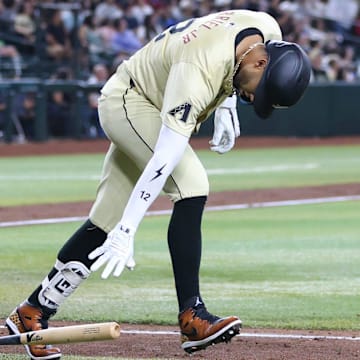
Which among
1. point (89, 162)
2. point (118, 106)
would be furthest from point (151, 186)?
point (89, 162)

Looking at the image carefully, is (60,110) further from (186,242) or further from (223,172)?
(186,242)

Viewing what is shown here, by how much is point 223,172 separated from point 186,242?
1321cm

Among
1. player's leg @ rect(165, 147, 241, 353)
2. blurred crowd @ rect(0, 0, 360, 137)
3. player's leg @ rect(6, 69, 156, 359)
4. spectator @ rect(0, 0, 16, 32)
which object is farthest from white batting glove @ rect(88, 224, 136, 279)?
spectator @ rect(0, 0, 16, 32)

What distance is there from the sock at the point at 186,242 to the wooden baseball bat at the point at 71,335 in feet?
2.14

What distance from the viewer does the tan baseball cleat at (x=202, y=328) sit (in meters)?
5.50

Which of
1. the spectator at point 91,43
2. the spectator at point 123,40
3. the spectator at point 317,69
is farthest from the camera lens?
the spectator at point 317,69

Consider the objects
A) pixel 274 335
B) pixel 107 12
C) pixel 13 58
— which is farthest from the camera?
pixel 107 12

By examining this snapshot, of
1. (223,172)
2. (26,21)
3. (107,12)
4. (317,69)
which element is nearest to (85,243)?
(223,172)

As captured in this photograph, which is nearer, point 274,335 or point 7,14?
point 274,335

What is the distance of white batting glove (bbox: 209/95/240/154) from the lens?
19.4 ft

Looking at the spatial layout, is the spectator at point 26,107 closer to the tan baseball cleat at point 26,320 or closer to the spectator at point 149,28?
the spectator at point 149,28

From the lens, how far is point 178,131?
17.0 feet

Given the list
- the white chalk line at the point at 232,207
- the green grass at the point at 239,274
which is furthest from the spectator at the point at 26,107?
the green grass at the point at 239,274

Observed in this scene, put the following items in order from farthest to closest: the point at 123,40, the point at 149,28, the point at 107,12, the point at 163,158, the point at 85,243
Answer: the point at 107,12, the point at 149,28, the point at 123,40, the point at 85,243, the point at 163,158
